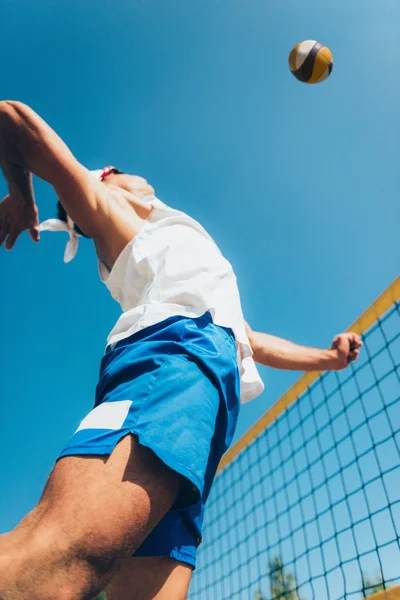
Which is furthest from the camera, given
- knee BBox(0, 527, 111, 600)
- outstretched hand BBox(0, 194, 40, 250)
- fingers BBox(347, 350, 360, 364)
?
fingers BBox(347, 350, 360, 364)

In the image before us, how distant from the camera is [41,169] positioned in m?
1.60

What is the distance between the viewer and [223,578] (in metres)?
4.99

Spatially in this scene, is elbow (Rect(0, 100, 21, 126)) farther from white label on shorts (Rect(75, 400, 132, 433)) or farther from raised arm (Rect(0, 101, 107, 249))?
white label on shorts (Rect(75, 400, 132, 433))

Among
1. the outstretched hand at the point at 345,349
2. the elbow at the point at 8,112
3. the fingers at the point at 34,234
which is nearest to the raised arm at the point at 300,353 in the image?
the outstretched hand at the point at 345,349

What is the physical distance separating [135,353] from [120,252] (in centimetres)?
58

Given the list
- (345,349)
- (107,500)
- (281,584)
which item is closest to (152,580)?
(107,500)

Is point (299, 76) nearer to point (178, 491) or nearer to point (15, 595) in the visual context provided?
point (178, 491)

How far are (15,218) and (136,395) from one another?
1145 millimetres

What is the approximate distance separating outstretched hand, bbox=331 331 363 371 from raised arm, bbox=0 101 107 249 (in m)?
1.33

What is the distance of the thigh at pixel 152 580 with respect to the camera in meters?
1.48

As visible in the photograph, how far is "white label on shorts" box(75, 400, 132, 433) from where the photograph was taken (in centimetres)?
112

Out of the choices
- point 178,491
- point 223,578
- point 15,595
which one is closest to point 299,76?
point 178,491

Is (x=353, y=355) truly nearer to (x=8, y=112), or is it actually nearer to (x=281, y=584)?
(x=8, y=112)

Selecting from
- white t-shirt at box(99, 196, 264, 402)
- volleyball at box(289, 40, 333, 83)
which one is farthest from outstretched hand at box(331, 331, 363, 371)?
volleyball at box(289, 40, 333, 83)
